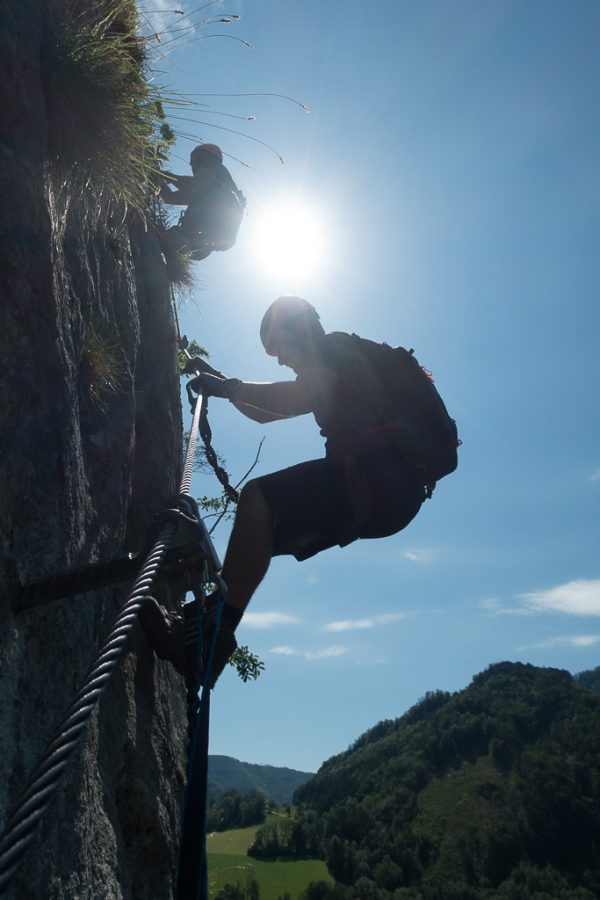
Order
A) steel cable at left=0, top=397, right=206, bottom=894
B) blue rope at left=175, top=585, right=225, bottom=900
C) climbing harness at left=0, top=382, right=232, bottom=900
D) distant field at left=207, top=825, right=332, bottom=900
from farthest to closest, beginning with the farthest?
1. distant field at left=207, top=825, right=332, bottom=900
2. blue rope at left=175, top=585, right=225, bottom=900
3. climbing harness at left=0, top=382, right=232, bottom=900
4. steel cable at left=0, top=397, right=206, bottom=894

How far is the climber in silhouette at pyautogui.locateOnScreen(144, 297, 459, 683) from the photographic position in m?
3.65

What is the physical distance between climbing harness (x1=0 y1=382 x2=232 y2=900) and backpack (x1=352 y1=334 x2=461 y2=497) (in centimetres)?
124

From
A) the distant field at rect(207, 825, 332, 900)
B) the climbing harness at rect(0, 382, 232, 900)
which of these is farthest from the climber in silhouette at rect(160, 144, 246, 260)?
the distant field at rect(207, 825, 332, 900)

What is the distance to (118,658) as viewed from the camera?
1.73 meters

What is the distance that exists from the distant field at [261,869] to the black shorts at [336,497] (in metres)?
95.3

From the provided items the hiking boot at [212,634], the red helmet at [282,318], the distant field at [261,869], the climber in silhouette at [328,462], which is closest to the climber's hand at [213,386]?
the climber in silhouette at [328,462]

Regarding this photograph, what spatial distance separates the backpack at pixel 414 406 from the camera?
162 inches

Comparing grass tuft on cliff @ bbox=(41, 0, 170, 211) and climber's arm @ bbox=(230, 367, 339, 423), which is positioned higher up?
grass tuft on cliff @ bbox=(41, 0, 170, 211)

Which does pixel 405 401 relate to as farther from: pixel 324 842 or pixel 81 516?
pixel 324 842

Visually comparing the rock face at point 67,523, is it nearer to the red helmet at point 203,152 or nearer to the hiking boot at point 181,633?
the hiking boot at point 181,633

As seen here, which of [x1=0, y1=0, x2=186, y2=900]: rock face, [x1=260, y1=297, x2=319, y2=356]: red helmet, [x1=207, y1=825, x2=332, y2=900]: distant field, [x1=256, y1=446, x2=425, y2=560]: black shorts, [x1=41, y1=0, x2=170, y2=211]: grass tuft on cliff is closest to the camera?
[x1=0, y1=0, x2=186, y2=900]: rock face

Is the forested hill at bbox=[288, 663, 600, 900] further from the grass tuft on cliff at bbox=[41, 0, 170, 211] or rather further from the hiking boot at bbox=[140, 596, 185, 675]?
the grass tuft on cliff at bbox=[41, 0, 170, 211]

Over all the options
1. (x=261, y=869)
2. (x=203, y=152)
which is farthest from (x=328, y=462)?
(x=261, y=869)

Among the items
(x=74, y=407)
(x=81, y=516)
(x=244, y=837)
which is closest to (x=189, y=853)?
(x=81, y=516)
